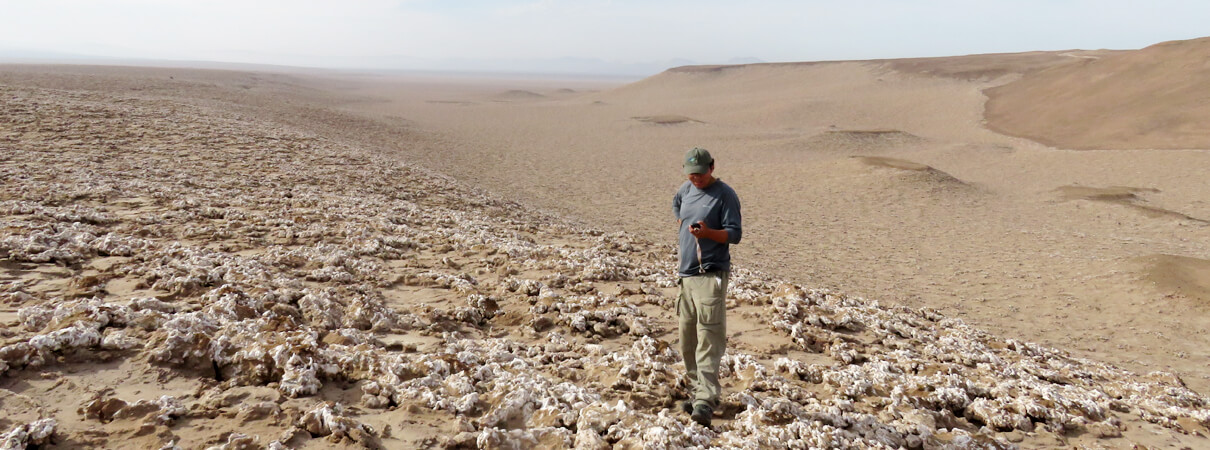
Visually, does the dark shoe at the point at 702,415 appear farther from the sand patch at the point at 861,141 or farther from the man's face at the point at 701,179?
the sand patch at the point at 861,141

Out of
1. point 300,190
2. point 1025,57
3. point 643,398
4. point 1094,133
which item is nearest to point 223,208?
point 300,190

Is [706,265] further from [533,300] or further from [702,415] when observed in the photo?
[533,300]

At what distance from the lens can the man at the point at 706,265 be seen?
128 inches

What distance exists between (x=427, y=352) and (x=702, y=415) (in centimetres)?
199

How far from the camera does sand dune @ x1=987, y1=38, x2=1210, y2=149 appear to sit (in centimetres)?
2148

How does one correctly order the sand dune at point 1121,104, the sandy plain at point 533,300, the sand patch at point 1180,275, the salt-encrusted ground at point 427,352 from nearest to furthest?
the salt-encrusted ground at point 427,352 → the sandy plain at point 533,300 → the sand patch at point 1180,275 → the sand dune at point 1121,104

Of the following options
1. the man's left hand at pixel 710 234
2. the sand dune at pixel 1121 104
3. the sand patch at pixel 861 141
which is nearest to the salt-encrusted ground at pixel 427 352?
the man's left hand at pixel 710 234

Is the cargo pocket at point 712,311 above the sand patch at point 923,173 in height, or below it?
above

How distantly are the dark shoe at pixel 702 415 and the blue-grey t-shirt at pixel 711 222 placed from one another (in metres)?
0.75

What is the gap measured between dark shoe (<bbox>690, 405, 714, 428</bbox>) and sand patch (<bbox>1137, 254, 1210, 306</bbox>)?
27.1 feet

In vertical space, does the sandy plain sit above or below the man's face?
below

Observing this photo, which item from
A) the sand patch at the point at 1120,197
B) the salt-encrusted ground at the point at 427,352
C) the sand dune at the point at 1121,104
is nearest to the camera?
the salt-encrusted ground at the point at 427,352

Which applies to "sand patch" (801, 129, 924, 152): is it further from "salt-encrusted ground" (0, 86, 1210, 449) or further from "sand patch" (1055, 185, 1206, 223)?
"salt-encrusted ground" (0, 86, 1210, 449)

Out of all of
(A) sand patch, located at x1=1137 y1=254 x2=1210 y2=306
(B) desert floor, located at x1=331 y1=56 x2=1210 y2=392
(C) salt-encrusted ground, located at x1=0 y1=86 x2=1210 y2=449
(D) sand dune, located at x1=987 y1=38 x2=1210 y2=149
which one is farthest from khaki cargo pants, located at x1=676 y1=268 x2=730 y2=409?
(D) sand dune, located at x1=987 y1=38 x2=1210 y2=149
